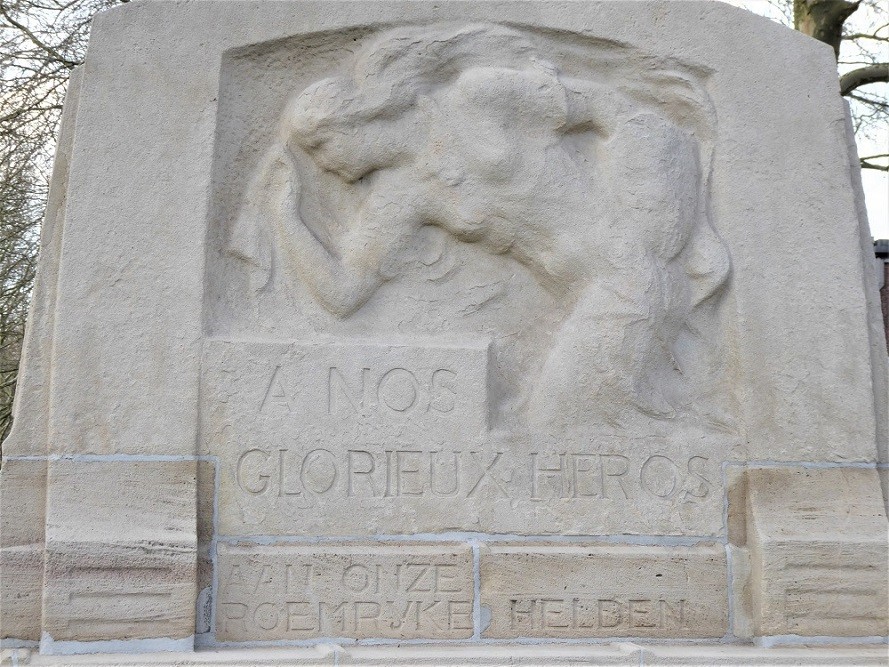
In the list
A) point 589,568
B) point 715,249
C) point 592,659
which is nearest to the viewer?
point 592,659

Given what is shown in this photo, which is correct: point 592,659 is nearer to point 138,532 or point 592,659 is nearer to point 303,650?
point 303,650

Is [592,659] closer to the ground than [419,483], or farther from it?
closer to the ground

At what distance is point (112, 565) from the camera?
2885 mm

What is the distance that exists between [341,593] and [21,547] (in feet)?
3.22

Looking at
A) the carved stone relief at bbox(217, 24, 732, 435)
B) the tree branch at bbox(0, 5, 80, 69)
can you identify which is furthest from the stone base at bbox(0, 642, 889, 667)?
the tree branch at bbox(0, 5, 80, 69)

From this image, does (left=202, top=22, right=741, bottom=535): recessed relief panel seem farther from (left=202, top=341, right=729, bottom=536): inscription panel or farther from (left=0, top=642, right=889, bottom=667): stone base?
(left=0, top=642, right=889, bottom=667): stone base

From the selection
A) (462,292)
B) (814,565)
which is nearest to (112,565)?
(462,292)

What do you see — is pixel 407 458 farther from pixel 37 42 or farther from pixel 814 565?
pixel 37 42

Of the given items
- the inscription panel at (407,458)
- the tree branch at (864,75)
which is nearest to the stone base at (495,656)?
the inscription panel at (407,458)

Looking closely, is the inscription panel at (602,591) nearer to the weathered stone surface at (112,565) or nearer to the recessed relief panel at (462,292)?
the recessed relief panel at (462,292)

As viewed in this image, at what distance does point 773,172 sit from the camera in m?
3.35

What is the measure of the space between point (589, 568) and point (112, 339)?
1.67m

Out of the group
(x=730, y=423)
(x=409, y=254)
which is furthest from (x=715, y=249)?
(x=409, y=254)

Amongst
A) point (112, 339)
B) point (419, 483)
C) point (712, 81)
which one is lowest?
point (419, 483)
